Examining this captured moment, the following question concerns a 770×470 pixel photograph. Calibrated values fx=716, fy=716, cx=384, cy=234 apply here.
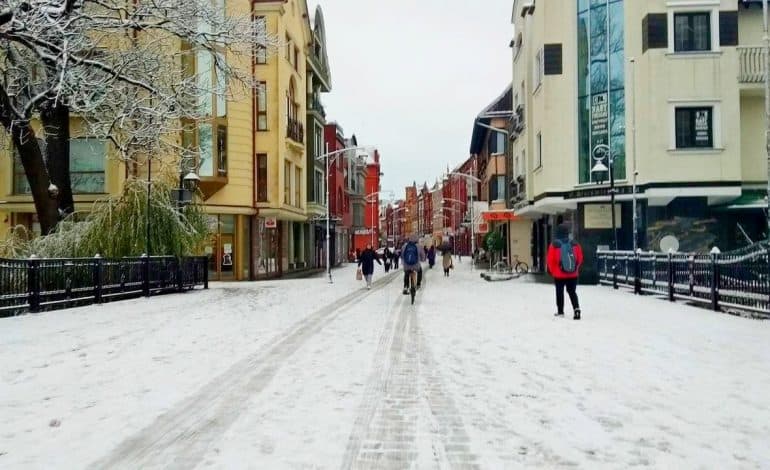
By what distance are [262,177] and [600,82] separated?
57.1 feet

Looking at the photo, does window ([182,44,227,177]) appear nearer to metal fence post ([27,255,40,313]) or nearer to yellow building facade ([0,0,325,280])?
yellow building facade ([0,0,325,280])

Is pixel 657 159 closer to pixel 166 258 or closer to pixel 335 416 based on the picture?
pixel 166 258

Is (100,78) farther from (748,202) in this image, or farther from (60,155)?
(748,202)

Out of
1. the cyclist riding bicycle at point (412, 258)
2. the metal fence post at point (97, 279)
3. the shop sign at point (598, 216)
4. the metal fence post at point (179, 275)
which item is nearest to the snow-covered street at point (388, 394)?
the metal fence post at point (97, 279)

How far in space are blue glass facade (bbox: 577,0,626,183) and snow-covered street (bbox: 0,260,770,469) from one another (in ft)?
50.1

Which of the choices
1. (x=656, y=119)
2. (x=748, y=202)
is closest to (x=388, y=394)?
(x=656, y=119)

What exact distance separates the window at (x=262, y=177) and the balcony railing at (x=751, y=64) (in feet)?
72.2

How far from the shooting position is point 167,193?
2392cm

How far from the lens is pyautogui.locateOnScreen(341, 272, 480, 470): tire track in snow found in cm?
466

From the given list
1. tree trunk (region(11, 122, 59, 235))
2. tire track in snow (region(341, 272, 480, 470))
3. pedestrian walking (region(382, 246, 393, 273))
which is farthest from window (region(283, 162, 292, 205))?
tire track in snow (region(341, 272, 480, 470))

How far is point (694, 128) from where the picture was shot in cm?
2523

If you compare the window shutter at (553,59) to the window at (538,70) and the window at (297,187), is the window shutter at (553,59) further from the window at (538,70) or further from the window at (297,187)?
the window at (297,187)

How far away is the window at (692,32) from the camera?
25.3 meters

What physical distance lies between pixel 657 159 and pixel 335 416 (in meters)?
22.3
